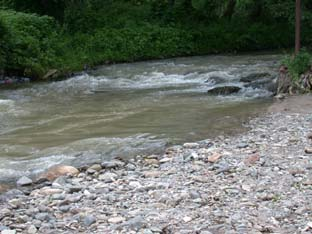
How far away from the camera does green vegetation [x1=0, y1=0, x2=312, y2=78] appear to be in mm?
20891

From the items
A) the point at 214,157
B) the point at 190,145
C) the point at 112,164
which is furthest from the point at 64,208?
the point at 190,145

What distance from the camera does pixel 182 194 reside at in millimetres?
6707

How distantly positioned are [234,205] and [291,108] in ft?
22.8

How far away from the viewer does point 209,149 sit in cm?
904

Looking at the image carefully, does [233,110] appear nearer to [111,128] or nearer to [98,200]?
[111,128]

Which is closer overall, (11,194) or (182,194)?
(182,194)

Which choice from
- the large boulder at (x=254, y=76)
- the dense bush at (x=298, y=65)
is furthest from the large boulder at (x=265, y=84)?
the dense bush at (x=298, y=65)

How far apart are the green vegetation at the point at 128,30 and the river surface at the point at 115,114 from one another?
2.05 meters

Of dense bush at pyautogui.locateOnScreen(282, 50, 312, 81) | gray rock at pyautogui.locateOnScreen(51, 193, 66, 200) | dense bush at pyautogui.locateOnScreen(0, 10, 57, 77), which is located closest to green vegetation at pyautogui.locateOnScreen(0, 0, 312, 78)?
dense bush at pyautogui.locateOnScreen(0, 10, 57, 77)

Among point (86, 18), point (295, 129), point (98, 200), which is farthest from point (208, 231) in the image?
point (86, 18)

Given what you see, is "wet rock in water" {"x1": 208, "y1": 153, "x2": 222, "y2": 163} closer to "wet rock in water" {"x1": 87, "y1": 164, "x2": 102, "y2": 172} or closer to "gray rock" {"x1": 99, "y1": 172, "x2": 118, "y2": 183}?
"gray rock" {"x1": 99, "y1": 172, "x2": 118, "y2": 183}

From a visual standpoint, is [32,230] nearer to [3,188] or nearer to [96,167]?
[3,188]

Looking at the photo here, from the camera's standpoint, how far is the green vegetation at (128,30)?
68.5ft

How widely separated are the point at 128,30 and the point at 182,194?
2237cm
